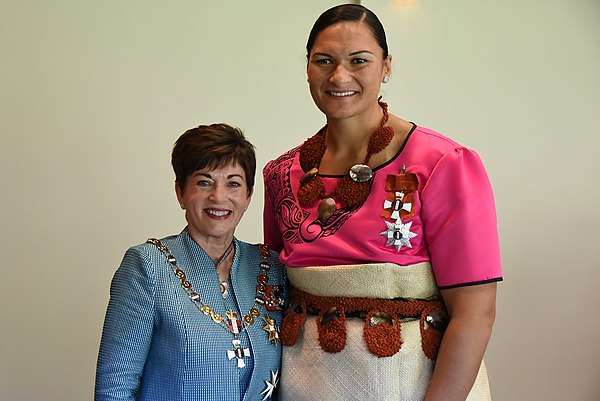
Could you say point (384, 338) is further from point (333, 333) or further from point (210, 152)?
point (210, 152)

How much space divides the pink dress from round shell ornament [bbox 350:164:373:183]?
0.02m


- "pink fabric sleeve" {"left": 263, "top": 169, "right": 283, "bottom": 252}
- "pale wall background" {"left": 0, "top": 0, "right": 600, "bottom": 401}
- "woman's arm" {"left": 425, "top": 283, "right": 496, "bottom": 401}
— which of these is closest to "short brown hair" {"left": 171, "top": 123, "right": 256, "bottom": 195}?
"pink fabric sleeve" {"left": 263, "top": 169, "right": 283, "bottom": 252}

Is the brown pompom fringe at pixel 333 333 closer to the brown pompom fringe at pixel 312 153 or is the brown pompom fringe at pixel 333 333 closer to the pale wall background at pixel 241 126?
the brown pompom fringe at pixel 312 153

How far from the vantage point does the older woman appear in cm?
179

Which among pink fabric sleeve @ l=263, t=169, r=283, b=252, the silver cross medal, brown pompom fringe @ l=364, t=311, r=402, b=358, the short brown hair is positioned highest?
the short brown hair

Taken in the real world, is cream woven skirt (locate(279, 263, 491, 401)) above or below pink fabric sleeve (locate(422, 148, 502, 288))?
below

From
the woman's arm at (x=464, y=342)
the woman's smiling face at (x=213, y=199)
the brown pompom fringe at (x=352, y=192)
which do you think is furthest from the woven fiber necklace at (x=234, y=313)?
the woman's arm at (x=464, y=342)

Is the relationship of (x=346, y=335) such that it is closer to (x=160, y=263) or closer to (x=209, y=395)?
(x=209, y=395)

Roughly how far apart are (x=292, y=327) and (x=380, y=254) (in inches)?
12.1

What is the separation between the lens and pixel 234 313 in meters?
1.90

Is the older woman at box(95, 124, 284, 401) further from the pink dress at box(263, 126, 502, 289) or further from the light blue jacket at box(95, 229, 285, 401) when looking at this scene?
the pink dress at box(263, 126, 502, 289)

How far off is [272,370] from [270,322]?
0.38 feet

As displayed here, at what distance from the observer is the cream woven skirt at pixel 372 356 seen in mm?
1790
